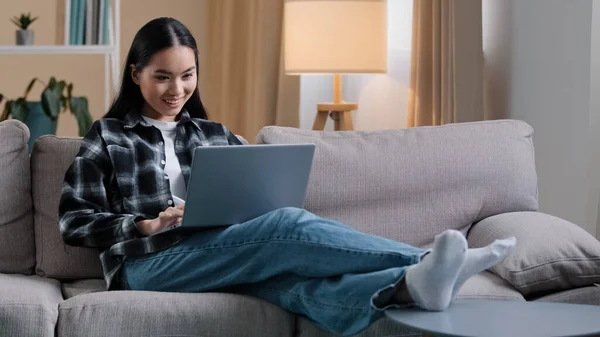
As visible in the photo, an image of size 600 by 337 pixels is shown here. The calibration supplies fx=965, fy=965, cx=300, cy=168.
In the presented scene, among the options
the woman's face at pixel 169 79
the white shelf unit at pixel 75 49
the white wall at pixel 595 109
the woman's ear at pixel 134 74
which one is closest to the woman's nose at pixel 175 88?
the woman's face at pixel 169 79

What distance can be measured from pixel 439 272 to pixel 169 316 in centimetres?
62

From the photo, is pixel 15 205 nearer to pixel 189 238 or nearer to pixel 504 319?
pixel 189 238

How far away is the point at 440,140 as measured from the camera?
2.62 m

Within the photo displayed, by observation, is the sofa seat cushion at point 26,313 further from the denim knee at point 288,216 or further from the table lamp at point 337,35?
the table lamp at point 337,35

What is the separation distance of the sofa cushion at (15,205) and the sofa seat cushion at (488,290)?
1.09 metres

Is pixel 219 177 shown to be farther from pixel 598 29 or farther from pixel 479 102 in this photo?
pixel 479 102

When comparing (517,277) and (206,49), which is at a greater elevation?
(206,49)

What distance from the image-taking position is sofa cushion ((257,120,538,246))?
253 cm

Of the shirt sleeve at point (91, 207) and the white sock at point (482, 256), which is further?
the shirt sleeve at point (91, 207)

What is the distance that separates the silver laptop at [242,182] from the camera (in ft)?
6.56

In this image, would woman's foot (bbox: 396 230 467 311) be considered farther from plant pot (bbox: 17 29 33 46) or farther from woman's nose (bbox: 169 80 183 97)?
plant pot (bbox: 17 29 33 46)

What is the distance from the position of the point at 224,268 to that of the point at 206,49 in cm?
315

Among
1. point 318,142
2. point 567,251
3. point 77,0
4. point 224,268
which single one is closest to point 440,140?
point 318,142

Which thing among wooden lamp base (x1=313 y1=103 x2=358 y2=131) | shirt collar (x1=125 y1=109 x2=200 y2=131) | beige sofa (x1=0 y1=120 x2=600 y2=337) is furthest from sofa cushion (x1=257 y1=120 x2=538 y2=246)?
wooden lamp base (x1=313 y1=103 x2=358 y2=131)
